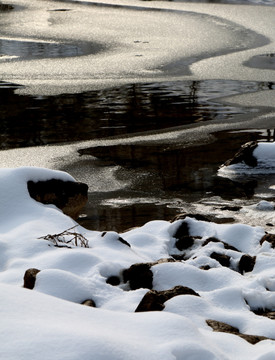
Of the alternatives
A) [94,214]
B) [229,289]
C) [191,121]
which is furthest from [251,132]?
[229,289]

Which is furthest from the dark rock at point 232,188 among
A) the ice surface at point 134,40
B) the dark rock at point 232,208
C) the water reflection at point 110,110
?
the ice surface at point 134,40

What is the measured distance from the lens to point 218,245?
4527 millimetres

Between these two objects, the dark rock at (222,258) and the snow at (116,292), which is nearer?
the snow at (116,292)

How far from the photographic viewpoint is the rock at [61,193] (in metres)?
4.99

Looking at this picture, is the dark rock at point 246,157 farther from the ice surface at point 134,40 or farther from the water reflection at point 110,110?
the ice surface at point 134,40

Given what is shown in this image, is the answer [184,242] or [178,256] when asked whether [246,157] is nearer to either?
[184,242]

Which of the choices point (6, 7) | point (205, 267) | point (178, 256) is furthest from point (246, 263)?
point (6, 7)

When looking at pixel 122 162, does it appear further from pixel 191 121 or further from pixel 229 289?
pixel 229 289

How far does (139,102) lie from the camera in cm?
1055

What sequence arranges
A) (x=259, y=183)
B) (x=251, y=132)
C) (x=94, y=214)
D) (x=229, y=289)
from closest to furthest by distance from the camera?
(x=229, y=289), (x=94, y=214), (x=259, y=183), (x=251, y=132)

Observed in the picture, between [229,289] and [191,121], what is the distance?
5.92 metres

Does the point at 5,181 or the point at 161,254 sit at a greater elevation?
the point at 5,181

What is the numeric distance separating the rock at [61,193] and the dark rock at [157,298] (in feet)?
5.99

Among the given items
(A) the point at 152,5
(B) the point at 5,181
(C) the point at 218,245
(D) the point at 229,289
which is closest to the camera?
(D) the point at 229,289
